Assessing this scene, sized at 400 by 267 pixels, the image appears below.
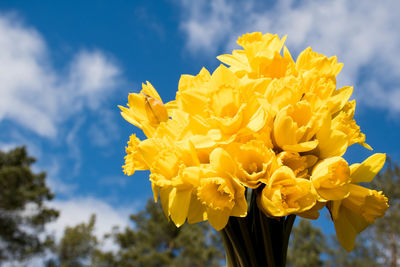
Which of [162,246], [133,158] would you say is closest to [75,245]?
[162,246]

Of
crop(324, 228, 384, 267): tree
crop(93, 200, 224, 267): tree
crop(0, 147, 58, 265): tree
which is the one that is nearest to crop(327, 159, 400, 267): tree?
crop(324, 228, 384, 267): tree

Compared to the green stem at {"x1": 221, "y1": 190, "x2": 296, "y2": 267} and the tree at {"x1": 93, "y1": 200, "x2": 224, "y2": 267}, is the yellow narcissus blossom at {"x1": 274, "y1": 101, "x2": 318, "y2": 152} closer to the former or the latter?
the green stem at {"x1": 221, "y1": 190, "x2": 296, "y2": 267}

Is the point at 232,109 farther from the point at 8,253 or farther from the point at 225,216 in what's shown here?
the point at 8,253

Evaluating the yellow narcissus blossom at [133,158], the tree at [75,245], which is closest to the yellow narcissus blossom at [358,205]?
the yellow narcissus blossom at [133,158]

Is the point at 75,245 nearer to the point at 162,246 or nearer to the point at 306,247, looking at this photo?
the point at 162,246

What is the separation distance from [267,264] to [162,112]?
531 mm

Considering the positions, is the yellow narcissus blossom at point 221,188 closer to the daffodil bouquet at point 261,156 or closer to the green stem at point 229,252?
the daffodil bouquet at point 261,156

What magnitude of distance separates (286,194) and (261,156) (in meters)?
0.11

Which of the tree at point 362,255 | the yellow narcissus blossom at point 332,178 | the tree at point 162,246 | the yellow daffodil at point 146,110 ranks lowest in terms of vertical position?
the yellow narcissus blossom at point 332,178

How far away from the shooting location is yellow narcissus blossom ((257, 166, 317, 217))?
74 cm

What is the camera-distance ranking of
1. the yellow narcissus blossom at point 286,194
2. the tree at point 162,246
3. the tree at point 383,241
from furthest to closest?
the tree at point 162,246
the tree at point 383,241
the yellow narcissus blossom at point 286,194

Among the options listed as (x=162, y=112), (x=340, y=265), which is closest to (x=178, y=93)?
(x=162, y=112)

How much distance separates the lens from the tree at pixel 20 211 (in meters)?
12.3

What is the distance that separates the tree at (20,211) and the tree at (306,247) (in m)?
11.0
